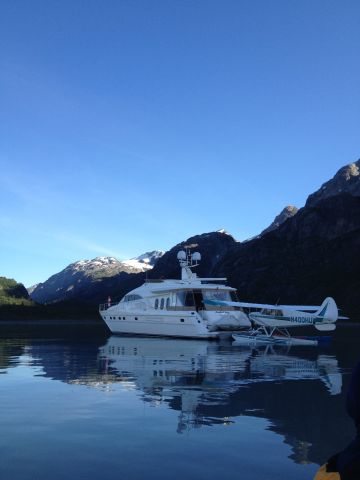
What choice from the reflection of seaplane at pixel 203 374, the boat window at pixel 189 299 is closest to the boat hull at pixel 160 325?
the boat window at pixel 189 299

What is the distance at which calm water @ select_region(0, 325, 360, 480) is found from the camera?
8.54m

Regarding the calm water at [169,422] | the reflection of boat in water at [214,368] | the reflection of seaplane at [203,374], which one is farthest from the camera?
the reflection of boat in water at [214,368]

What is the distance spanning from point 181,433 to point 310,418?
11.3ft

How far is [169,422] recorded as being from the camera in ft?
38.3

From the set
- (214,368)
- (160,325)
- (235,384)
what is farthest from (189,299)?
(235,384)

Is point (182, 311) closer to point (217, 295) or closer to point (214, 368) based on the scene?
point (217, 295)

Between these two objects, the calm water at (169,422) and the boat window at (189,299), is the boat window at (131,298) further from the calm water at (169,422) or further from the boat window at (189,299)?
the calm water at (169,422)

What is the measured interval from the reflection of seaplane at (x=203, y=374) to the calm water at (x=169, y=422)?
0.17 feet

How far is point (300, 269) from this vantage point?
18762 cm

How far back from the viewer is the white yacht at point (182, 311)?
4222 cm

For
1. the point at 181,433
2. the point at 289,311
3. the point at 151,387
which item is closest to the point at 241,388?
the point at 151,387

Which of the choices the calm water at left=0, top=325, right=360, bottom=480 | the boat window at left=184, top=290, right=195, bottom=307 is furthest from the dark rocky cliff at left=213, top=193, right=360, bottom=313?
the calm water at left=0, top=325, right=360, bottom=480

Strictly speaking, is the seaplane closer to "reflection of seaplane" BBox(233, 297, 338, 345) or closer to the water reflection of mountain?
"reflection of seaplane" BBox(233, 297, 338, 345)

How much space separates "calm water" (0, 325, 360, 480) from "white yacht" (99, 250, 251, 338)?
19629mm
